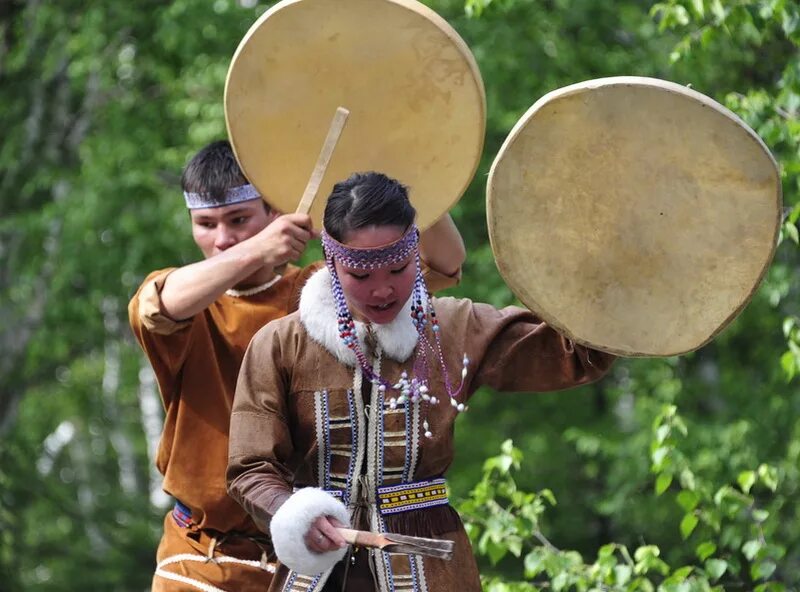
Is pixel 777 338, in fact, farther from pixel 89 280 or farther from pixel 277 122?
pixel 277 122

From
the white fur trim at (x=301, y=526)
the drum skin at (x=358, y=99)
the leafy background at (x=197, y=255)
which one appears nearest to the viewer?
the white fur trim at (x=301, y=526)

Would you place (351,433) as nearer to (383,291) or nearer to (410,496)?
(410,496)

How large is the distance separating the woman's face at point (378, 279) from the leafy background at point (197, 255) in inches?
155

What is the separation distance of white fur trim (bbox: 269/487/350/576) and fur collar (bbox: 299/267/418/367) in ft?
1.43

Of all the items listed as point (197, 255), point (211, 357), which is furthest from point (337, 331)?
point (197, 255)

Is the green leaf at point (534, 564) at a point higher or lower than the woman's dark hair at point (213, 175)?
lower

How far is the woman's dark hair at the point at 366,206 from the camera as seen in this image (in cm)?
386

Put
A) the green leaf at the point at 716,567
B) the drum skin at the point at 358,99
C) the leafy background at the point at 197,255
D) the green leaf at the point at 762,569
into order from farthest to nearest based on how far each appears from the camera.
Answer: the leafy background at the point at 197,255, the green leaf at the point at 762,569, the green leaf at the point at 716,567, the drum skin at the point at 358,99

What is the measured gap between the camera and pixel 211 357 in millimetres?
4730

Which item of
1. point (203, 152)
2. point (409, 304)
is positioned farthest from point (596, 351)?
point (203, 152)

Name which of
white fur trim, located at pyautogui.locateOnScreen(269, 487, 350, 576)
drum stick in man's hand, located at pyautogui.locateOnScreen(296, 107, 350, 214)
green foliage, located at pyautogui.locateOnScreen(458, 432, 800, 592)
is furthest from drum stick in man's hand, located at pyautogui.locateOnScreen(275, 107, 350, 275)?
green foliage, located at pyautogui.locateOnScreen(458, 432, 800, 592)

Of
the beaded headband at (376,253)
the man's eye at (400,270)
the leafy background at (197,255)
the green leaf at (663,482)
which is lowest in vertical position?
the leafy background at (197,255)

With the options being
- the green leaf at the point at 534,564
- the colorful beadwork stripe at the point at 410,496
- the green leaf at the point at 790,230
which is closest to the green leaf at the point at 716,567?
the green leaf at the point at 534,564

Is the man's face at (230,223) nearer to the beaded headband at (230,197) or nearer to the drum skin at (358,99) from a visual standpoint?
the beaded headband at (230,197)
